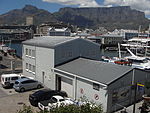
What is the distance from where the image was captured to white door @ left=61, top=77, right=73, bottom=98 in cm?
1788

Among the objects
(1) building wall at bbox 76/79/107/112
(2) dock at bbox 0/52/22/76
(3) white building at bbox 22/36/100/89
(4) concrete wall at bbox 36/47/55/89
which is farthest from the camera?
(2) dock at bbox 0/52/22/76

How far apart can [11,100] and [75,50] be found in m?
8.81

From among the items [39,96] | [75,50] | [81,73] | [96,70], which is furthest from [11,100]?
[75,50]

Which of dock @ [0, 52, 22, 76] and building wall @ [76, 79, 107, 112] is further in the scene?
dock @ [0, 52, 22, 76]

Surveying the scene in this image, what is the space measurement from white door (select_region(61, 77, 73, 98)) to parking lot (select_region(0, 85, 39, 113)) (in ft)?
13.1

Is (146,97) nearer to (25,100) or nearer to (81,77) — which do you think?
(81,77)

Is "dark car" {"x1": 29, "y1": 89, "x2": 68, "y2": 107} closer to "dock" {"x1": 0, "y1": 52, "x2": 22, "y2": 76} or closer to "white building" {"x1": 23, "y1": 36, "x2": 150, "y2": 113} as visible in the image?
"white building" {"x1": 23, "y1": 36, "x2": 150, "y2": 113}

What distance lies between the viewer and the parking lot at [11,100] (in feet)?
49.1

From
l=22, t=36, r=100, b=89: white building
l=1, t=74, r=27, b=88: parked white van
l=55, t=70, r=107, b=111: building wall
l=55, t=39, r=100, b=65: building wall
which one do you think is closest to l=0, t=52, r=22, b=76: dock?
l=22, t=36, r=100, b=89: white building

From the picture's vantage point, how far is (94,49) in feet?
75.3

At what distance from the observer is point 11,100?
1692 centimetres

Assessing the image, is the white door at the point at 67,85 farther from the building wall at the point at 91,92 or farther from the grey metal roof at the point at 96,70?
the building wall at the point at 91,92

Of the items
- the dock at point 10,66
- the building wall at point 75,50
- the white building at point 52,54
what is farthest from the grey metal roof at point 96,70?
the dock at point 10,66

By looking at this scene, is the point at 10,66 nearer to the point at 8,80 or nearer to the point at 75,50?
the point at 8,80
